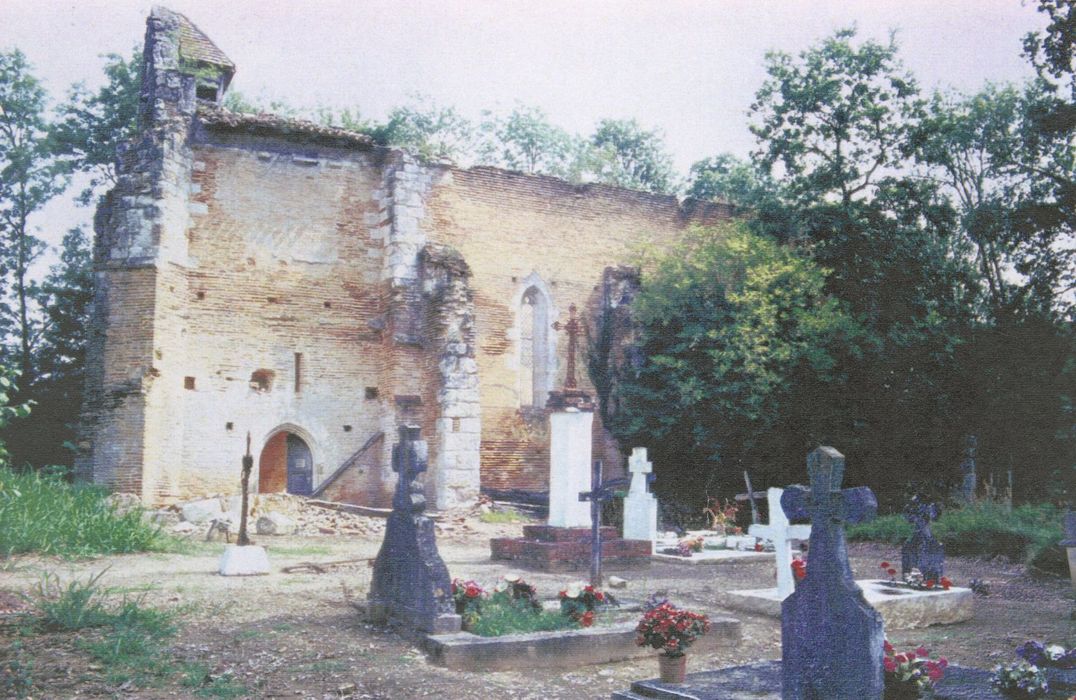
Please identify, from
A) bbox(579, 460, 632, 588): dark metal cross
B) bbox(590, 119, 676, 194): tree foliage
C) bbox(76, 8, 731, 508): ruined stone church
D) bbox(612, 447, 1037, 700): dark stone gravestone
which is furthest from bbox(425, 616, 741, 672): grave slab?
bbox(590, 119, 676, 194): tree foliage

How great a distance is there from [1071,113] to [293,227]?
15.7 meters

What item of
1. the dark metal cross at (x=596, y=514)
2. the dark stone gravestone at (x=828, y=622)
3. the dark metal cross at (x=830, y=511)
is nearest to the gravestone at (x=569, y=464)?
the dark metal cross at (x=596, y=514)

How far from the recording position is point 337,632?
337 inches

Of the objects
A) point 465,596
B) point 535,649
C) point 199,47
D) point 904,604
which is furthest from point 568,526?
point 199,47

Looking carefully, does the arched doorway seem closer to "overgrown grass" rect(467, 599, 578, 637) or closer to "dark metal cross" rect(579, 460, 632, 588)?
"dark metal cross" rect(579, 460, 632, 588)

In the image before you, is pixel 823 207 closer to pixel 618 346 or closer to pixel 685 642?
pixel 618 346

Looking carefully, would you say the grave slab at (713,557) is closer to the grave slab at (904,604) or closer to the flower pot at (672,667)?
the grave slab at (904,604)

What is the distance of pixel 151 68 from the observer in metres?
20.3

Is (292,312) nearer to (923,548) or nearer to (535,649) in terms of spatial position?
(923,548)

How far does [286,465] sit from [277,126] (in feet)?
23.6

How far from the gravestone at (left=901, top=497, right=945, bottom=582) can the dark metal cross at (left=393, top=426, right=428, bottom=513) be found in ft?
18.2

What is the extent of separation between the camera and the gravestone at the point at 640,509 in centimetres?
1574

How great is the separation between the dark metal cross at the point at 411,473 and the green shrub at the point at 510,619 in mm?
1103

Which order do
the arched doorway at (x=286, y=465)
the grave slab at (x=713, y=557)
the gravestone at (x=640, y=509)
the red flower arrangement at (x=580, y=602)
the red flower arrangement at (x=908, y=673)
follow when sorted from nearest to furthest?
the red flower arrangement at (x=908, y=673) < the red flower arrangement at (x=580, y=602) < the grave slab at (x=713, y=557) < the gravestone at (x=640, y=509) < the arched doorway at (x=286, y=465)
